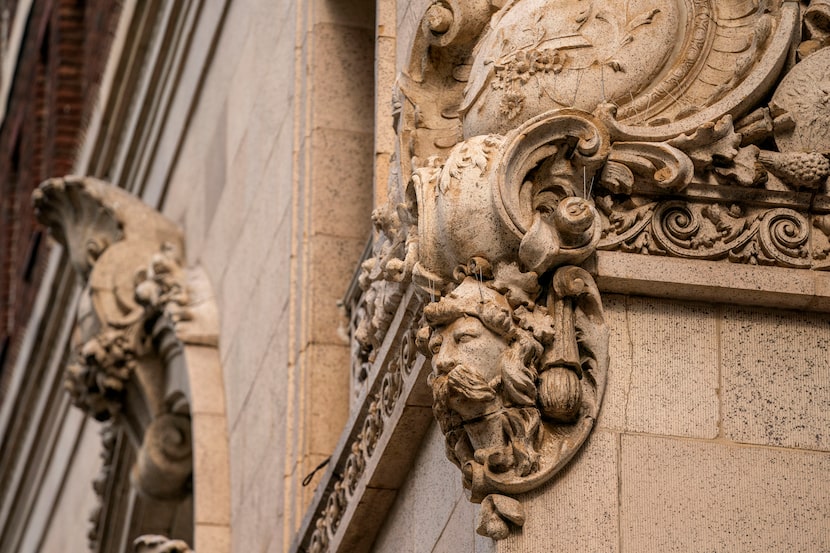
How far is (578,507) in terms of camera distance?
819 centimetres

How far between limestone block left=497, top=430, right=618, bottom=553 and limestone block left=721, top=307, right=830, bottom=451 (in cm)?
46

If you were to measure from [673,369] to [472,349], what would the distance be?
2.31 feet

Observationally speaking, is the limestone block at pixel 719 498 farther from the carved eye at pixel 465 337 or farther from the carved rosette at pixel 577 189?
the carved eye at pixel 465 337

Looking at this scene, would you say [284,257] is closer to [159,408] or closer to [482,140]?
[159,408]

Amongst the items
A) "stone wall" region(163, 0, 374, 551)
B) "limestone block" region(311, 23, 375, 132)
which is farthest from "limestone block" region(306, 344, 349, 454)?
"limestone block" region(311, 23, 375, 132)

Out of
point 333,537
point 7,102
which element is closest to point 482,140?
point 333,537

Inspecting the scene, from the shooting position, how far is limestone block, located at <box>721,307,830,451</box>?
8445mm

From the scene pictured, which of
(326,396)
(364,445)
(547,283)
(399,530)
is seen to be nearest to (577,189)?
(547,283)

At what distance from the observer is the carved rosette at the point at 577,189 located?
8320 mm

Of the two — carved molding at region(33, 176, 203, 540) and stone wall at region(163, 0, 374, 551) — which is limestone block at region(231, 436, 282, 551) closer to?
stone wall at region(163, 0, 374, 551)

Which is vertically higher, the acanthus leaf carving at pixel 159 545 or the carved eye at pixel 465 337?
the carved eye at pixel 465 337

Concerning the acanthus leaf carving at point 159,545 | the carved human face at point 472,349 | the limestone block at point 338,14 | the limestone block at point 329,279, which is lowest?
the acanthus leaf carving at point 159,545

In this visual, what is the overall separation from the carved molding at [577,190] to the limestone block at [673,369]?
0.16m

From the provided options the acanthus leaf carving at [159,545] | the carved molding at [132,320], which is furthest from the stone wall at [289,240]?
the carved molding at [132,320]
